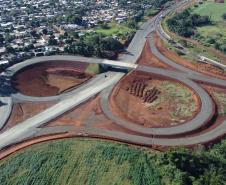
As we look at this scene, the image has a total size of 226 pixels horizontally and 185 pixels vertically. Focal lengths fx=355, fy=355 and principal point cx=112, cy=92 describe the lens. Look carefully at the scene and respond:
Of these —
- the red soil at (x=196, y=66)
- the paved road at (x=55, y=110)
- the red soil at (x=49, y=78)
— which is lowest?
the red soil at (x=49, y=78)

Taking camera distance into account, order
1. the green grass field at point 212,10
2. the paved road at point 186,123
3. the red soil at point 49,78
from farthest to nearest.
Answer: the green grass field at point 212,10 → the red soil at point 49,78 → the paved road at point 186,123

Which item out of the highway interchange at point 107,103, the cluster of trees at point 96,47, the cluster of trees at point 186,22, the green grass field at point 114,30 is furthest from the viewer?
the green grass field at point 114,30

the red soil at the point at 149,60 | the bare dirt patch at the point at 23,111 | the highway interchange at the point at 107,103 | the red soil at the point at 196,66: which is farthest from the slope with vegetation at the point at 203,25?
the bare dirt patch at the point at 23,111

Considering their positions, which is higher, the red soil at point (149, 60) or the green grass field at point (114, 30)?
the red soil at point (149, 60)

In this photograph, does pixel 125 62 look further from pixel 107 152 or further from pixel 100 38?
pixel 107 152

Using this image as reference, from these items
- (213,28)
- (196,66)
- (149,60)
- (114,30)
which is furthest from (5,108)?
(213,28)

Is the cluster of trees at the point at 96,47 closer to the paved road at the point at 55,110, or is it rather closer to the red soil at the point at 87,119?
the paved road at the point at 55,110
